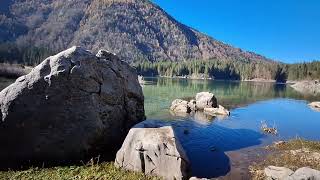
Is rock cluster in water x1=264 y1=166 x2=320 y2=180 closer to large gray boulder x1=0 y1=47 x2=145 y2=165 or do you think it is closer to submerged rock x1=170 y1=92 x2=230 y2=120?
large gray boulder x1=0 y1=47 x2=145 y2=165

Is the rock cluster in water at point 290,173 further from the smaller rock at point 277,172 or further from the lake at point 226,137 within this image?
the lake at point 226,137

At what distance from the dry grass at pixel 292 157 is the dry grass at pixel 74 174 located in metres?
9.43

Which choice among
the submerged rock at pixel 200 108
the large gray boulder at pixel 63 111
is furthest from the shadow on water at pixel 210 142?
the submerged rock at pixel 200 108

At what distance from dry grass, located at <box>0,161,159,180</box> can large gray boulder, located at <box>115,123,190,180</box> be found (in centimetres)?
70

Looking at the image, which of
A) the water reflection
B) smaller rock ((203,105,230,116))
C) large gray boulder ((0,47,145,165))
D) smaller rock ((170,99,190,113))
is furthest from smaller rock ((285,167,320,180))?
smaller rock ((170,99,190,113))

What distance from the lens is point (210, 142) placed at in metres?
34.9

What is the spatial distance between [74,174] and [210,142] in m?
16.9

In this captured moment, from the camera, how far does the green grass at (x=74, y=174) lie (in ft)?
69.9

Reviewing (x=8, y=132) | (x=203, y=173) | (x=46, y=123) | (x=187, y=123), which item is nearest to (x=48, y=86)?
(x=46, y=123)

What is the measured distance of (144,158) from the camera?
22.7 m

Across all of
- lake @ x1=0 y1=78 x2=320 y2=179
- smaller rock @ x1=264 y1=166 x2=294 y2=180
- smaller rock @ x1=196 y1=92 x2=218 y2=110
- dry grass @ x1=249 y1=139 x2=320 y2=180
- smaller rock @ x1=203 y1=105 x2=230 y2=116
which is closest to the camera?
smaller rock @ x1=264 y1=166 x2=294 y2=180

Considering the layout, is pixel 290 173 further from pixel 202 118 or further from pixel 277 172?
pixel 202 118

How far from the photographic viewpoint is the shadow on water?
2638cm

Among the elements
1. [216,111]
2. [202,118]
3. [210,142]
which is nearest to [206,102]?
[216,111]
